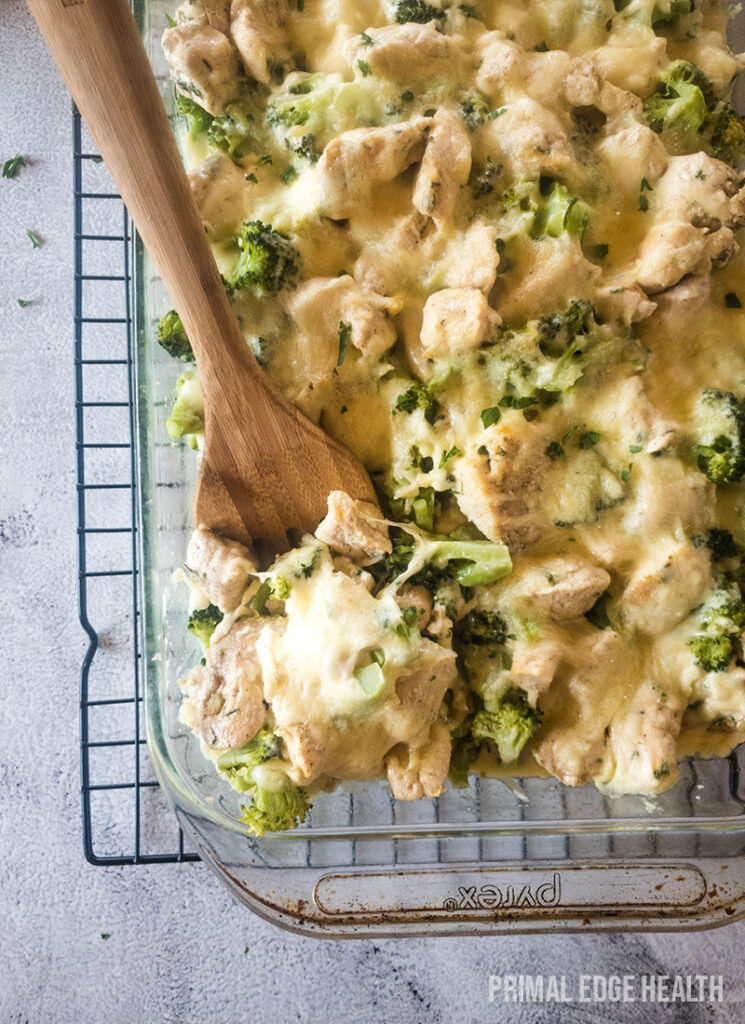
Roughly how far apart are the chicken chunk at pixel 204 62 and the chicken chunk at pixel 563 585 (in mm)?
1156

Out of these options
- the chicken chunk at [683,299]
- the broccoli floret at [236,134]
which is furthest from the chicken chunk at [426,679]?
the broccoli floret at [236,134]

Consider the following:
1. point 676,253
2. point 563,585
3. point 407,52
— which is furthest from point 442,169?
point 563,585

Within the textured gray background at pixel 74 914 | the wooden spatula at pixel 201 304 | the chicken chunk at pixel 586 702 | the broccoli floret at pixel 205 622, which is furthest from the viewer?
the textured gray background at pixel 74 914

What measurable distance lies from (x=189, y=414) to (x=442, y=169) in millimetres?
694

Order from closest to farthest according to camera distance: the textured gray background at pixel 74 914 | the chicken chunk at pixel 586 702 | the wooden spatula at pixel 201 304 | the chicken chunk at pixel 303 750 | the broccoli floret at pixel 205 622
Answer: the wooden spatula at pixel 201 304
the chicken chunk at pixel 303 750
the chicken chunk at pixel 586 702
the broccoli floret at pixel 205 622
the textured gray background at pixel 74 914

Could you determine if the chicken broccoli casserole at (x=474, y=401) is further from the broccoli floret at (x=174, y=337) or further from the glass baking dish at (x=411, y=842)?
the glass baking dish at (x=411, y=842)

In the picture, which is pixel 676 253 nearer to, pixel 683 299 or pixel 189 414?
pixel 683 299

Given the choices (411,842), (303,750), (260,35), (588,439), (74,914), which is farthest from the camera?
(74,914)

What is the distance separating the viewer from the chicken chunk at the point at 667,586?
162 cm

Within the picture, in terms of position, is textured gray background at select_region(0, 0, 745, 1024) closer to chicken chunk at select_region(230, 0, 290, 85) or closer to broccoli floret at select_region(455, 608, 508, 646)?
chicken chunk at select_region(230, 0, 290, 85)

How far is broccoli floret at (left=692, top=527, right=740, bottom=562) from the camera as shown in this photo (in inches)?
65.9

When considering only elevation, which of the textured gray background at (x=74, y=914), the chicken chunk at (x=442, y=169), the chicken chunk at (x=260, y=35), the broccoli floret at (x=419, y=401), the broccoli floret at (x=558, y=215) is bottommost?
the textured gray background at (x=74, y=914)

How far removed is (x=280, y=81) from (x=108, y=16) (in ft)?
1.54

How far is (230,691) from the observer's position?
5.36 feet
